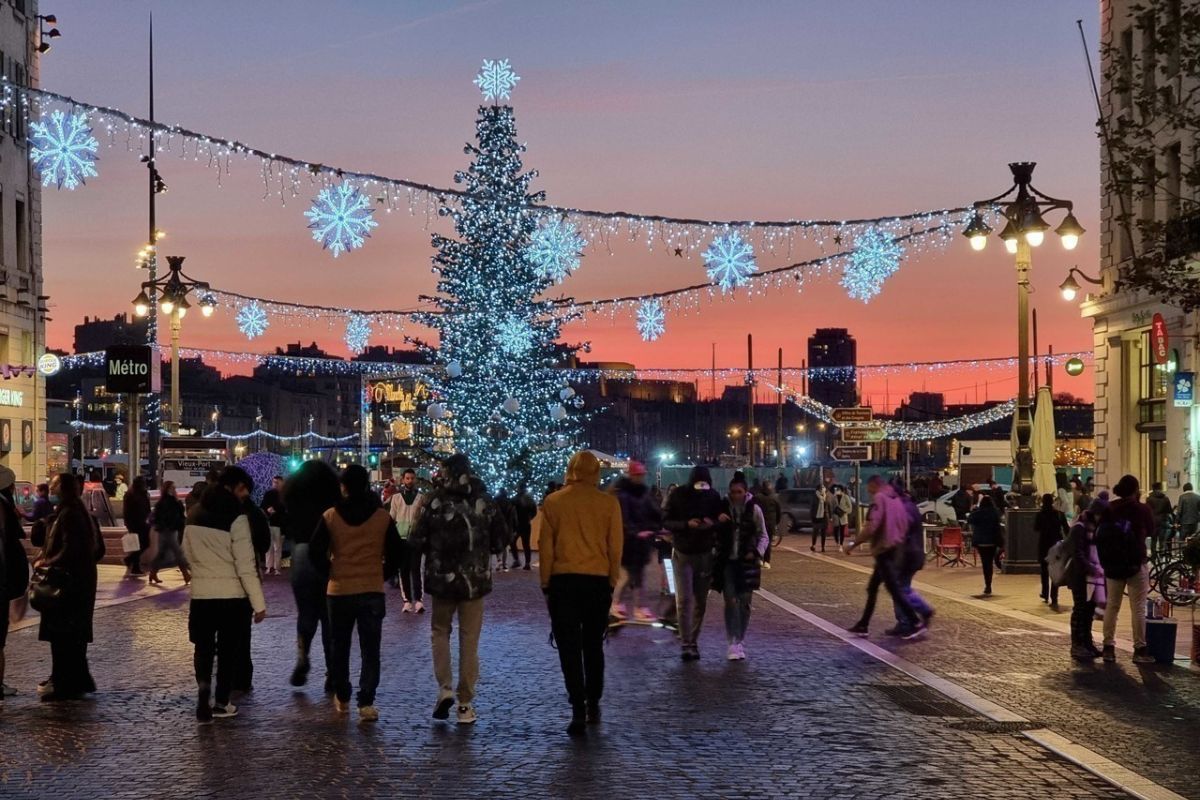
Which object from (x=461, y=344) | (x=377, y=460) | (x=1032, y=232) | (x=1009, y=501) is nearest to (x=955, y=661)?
(x=1032, y=232)

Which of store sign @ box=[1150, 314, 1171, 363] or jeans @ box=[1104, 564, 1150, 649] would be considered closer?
jeans @ box=[1104, 564, 1150, 649]

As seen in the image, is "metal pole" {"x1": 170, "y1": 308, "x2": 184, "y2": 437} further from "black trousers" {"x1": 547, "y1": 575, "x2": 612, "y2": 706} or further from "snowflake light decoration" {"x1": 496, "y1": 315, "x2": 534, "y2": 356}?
"black trousers" {"x1": 547, "y1": 575, "x2": 612, "y2": 706}

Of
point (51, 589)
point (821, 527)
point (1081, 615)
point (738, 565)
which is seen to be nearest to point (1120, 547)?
point (1081, 615)

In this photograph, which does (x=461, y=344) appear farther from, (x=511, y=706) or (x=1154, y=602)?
(x=511, y=706)

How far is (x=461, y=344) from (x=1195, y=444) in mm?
23594

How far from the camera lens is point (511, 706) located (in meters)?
11.7

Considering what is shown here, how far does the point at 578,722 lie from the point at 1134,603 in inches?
275

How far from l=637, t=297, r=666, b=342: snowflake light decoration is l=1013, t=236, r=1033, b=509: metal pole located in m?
11.2

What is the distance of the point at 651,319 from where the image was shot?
3875 centimetres

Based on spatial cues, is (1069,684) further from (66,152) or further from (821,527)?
(821,527)

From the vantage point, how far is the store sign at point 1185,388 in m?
31.0

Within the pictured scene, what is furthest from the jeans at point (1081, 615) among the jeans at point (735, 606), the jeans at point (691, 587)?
the jeans at point (691, 587)

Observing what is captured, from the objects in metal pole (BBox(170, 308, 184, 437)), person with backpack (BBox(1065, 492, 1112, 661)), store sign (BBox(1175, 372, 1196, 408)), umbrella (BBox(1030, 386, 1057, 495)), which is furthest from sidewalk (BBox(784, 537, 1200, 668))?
metal pole (BBox(170, 308, 184, 437))

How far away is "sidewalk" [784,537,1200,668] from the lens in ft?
58.8
